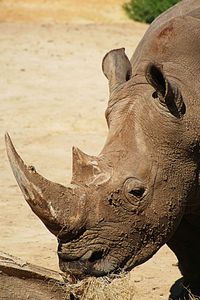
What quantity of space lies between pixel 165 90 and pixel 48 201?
0.84 meters

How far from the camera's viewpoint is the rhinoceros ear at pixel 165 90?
5896mm

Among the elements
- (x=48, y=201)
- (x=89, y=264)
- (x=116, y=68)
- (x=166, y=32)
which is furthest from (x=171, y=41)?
(x=89, y=264)

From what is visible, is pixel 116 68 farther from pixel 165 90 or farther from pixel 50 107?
pixel 50 107

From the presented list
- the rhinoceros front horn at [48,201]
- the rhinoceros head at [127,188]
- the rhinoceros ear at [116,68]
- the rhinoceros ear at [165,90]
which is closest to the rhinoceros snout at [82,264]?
the rhinoceros head at [127,188]

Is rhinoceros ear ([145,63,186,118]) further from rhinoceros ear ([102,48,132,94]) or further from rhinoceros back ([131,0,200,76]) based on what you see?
rhinoceros ear ([102,48,132,94])

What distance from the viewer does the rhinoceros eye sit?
19.4ft

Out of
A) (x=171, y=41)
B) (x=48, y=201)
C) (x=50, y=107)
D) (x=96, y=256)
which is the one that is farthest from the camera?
(x=50, y=107)

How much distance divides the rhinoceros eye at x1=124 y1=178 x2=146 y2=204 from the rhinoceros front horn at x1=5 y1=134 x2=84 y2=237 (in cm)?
26

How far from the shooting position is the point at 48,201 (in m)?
5.75

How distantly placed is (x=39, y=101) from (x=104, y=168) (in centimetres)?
731

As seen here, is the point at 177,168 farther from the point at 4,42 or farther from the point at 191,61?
the point at 4,42

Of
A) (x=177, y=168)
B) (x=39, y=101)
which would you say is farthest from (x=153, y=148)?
(x=39, y=101)

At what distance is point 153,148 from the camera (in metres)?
6.01

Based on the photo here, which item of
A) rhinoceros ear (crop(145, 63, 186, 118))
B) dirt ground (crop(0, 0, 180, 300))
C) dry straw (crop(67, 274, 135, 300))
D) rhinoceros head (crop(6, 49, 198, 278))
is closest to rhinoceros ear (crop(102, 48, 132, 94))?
rhinoceros head (crop(6, 49, 198, 278))
